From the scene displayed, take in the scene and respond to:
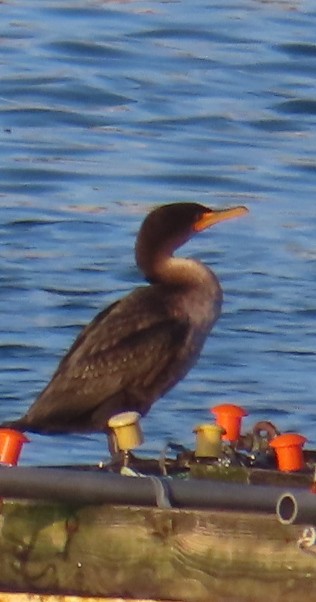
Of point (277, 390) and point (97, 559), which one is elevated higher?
point (97, 559)

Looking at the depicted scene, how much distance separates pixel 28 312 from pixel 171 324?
4.25m

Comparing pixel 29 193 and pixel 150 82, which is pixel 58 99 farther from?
pixel 29 193

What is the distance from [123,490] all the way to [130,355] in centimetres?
276

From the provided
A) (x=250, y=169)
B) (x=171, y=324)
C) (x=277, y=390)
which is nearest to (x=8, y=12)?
A: (x=250, y=169)

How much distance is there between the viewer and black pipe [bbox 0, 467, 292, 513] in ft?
17.4

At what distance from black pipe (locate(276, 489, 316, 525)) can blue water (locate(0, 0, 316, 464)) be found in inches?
164

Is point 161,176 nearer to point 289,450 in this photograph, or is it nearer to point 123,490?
point 289,450

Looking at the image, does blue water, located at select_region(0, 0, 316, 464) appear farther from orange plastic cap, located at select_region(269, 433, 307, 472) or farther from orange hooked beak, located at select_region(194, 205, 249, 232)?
orange plastic cap, located at select_region(269, 433, 307, 472)

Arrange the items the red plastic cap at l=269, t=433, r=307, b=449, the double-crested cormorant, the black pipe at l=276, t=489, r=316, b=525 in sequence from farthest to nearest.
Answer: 1. the double-crested cormorant
2. the red plastic cap at l=269, t=433, r=307, b=449
3. the black pipe at l=276, t=489, r=316, b=525

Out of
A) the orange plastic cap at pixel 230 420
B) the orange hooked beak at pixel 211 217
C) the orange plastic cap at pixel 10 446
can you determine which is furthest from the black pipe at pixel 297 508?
the orange hooked beak at pixel 211 217

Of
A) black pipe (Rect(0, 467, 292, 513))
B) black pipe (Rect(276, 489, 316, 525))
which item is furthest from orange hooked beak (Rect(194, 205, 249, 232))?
black pipe (Rect(276, 489, 316, 525))

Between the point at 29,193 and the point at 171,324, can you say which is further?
the point at 29,193

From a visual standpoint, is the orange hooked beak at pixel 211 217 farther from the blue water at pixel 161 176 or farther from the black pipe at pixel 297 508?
the black pipe at pixel 297 508

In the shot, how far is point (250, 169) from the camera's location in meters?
16.2
